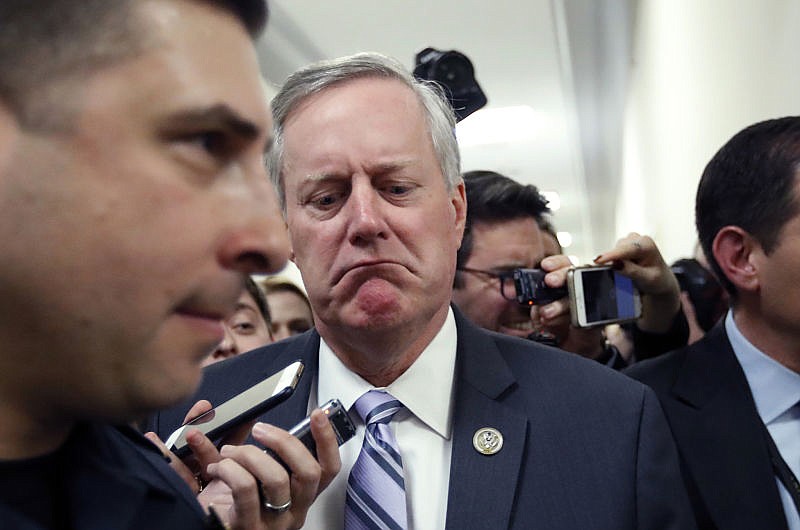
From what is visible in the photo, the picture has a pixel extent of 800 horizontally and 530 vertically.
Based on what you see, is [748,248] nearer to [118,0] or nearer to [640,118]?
[118,0]

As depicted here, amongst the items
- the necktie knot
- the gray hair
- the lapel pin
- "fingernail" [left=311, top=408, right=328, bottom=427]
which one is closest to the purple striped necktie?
the necktie knot

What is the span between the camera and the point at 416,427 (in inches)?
43.9

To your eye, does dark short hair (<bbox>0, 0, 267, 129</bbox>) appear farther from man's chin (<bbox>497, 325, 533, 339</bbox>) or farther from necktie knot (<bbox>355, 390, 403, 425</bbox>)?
man's chin (<bbox>497, 325, 533, 339</bbox>)

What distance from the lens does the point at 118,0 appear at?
20.1 inches

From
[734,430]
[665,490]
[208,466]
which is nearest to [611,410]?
[665,490]

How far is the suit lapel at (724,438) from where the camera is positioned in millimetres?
1349

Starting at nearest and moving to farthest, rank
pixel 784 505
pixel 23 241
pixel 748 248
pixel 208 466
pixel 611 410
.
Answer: pixel 23 241 → pixel 208 466 → pixel 611 410 → pixel 784 505 → pixel 748 248

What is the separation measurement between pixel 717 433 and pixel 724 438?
15mm

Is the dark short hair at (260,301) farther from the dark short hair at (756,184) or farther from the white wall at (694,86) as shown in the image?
the white wall at (694,86)

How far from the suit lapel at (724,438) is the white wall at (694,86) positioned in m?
0.63

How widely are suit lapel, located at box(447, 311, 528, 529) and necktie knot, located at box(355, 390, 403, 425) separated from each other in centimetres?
8

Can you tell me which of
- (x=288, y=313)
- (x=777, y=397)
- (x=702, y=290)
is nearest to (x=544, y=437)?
(x=777, y=397)

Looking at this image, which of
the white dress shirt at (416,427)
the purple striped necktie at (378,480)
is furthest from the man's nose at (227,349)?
the purple striped necktie at (378,480)

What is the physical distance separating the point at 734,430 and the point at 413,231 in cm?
71
